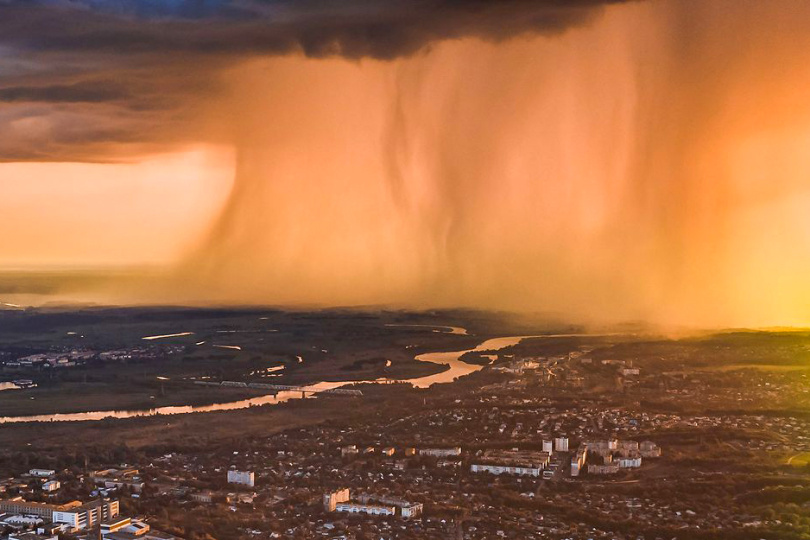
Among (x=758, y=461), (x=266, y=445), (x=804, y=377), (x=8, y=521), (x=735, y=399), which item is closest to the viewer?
(x=8, y=521)

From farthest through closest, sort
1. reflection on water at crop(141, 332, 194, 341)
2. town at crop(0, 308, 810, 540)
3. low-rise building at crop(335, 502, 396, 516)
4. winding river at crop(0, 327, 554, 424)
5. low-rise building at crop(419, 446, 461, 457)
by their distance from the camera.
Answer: reflection on water at crop(141, 332, 194, 341) → winding river at crop(0, 327, 554, 424) → low-rise building at crop(419, 446, 461, 457) → low-rise building at crop(335, 502, 396, 516) → town at crop(0, 308, 810, 540)

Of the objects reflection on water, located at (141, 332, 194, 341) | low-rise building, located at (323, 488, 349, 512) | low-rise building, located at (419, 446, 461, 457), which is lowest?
low-rise building, located at (323, 488, 349, 512)

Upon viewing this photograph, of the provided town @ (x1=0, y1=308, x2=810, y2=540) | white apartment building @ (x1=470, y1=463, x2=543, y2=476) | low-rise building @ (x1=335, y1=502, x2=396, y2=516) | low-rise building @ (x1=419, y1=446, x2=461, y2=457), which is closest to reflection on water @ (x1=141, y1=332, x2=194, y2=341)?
town @ (x1=0, y1=308, x2=810, y2=540)

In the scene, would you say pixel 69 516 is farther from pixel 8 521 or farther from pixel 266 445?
pixel 266 445

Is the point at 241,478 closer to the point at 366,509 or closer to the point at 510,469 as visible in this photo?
the point at 366,509

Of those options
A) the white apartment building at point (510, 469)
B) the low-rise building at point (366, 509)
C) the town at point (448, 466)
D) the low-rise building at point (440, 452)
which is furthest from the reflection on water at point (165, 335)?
the low-rise building at point (366, 509)

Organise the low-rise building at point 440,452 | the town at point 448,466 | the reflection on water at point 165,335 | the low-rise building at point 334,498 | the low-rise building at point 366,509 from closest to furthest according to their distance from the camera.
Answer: the town at point 448,466 → the low-rise building at point 366,509 → the low-rise building at point 334,498 → the low-rise building at point 440,452 → the reflection on water at point 165,335

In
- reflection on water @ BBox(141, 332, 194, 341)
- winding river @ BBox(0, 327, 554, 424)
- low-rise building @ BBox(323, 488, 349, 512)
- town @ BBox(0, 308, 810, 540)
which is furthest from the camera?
reflection on water @ BBox(141, 332, 194, 341)

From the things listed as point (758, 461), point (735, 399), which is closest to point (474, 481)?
point (758, 461)

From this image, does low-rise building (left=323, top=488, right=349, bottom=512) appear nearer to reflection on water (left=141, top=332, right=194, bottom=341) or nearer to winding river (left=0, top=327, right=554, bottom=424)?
winding river (left=0, top=327, right=554, bottom=424)

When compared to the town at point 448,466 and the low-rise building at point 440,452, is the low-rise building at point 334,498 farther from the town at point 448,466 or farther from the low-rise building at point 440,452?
the low-rise building at point 440,452

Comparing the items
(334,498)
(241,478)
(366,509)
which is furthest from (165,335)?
(366,509)
